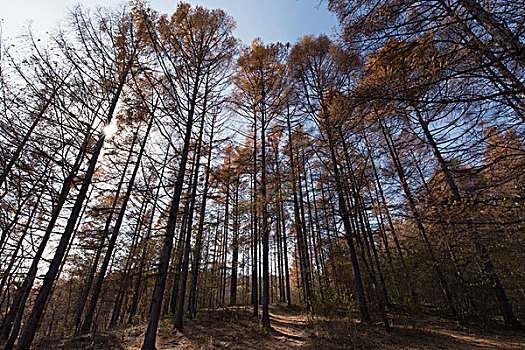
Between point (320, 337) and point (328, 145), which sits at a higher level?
point (328, 145)

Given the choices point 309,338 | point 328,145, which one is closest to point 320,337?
point 309,338

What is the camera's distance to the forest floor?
5.50 metres

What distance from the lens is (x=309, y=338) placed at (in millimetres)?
6195

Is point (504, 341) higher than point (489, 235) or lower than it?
lower

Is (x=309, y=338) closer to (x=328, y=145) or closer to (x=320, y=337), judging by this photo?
(x=320, y=337)

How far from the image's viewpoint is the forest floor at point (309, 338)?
18.1 feet

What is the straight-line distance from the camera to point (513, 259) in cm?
579

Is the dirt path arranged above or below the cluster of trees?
below

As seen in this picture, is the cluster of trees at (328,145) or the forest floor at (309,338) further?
the forest floor at (309,338)

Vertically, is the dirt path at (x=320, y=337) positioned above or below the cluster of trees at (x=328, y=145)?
below

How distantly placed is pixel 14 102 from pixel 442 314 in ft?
52.9

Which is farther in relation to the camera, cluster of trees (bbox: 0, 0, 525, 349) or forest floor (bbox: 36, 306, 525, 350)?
forest floor (bbox: 36, 306, 525, 350)

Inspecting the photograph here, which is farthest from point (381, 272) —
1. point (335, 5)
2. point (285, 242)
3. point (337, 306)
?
point (335, 5)

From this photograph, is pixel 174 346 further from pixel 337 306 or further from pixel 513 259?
pixel 513 259
